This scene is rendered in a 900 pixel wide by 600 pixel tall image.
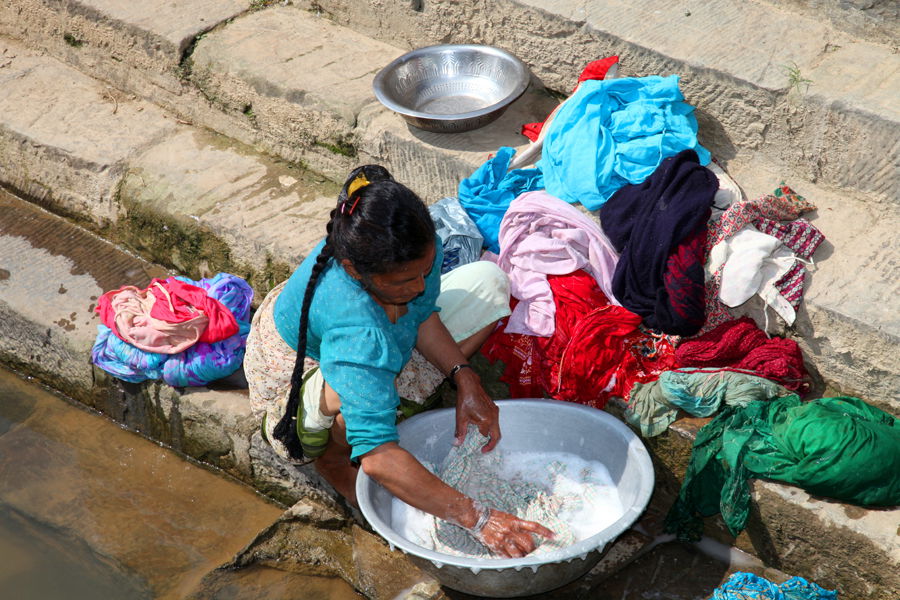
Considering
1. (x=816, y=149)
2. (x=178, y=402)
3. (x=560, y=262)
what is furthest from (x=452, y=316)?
(x=816, y=149)

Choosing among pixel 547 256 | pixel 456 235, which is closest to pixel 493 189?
pixel 456 235

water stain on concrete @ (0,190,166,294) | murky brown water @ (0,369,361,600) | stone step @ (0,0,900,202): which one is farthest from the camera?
water stain on concrete @ (0,190,166,294)

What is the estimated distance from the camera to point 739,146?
11.9ft

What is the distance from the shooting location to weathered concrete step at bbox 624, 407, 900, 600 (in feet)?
8.88

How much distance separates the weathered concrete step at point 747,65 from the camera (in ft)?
11.0

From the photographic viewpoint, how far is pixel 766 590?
269 cm

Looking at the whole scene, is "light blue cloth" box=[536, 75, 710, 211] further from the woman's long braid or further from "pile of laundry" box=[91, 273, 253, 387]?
"pile of laundry" box=[91, 273, 253, 387]

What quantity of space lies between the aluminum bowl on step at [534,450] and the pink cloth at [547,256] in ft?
1.20

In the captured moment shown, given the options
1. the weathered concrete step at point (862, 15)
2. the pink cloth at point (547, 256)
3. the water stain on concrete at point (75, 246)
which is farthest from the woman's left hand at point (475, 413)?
the weathered concrete step at point (862, 15)

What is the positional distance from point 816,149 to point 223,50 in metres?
2.71

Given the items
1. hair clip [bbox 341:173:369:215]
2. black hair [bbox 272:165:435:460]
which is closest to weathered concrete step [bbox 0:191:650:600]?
black hair [bbox 272:165:435:460]

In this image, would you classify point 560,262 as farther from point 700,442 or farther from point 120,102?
point 120,102

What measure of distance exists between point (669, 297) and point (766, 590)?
37.4 inches

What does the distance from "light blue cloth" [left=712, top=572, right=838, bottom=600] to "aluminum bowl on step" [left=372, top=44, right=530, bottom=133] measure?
2.13 metres
